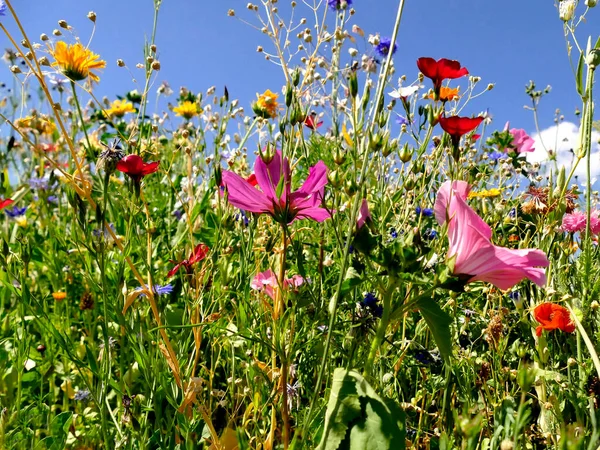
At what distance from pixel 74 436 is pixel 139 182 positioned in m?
0.62

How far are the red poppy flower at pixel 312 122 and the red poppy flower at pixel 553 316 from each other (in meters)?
0.68

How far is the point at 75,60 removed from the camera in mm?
1111

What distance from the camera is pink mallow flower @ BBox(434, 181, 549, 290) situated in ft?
2.00

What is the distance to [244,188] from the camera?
75cm

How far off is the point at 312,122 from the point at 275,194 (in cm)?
73

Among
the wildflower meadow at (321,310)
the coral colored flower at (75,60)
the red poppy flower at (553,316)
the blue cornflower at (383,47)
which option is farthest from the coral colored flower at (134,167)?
the blue cornflower at (383,47)

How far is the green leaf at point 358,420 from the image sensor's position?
59 cm

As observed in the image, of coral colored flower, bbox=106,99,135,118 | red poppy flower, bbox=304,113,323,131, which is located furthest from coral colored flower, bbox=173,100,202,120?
red poppy flower, bbox=304,113,323,131

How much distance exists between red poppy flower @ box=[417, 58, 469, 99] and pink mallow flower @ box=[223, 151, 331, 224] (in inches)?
13.3

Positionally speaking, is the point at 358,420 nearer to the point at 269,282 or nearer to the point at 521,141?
the point at 269,282

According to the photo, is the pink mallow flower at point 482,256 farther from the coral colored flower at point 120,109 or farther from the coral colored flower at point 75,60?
the coral colored flower at point 120,109

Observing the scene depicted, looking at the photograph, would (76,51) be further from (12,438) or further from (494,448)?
(494,448)

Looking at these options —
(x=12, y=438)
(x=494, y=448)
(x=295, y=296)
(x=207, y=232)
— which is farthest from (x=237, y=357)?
(x=207, y=232)

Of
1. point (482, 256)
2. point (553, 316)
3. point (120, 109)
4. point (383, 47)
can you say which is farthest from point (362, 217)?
point (120, 109)
